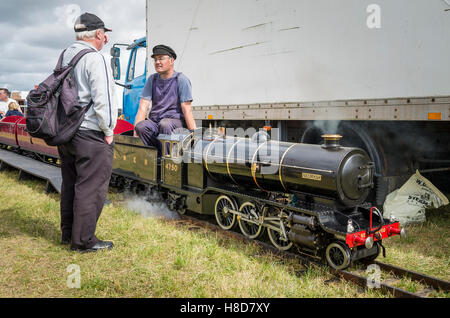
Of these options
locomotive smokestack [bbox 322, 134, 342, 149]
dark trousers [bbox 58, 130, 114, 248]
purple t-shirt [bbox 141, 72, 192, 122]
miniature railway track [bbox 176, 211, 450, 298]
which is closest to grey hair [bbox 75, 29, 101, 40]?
dark trousers [bbox 58, 130, 114, 248]

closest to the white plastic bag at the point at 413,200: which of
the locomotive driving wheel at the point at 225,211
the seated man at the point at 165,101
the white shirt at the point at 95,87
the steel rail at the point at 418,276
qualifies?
the steel rail at the point at 418,276

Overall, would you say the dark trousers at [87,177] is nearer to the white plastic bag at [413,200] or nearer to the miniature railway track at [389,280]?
the miniature railway track at [389,280]

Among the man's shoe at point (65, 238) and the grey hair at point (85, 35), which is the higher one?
the grey hair at point (85, 35)

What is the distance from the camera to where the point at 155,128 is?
5586 mm

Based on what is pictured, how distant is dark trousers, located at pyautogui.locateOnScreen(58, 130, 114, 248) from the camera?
149 inches

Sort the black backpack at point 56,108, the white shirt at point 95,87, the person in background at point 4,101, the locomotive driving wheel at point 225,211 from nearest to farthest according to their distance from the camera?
the black backpack at point 56,108
the white shirt at point 95,87
the locomotive driving wheel at point 225,211
the person in background at point 4,101

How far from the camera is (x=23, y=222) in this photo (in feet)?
16.6

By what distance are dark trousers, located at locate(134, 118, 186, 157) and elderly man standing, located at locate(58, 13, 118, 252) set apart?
152cm

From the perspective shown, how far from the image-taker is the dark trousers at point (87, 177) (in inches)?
149

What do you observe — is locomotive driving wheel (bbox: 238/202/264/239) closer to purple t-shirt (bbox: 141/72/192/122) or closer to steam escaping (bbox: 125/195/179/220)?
steam escaping (bbox: 125/195/179/220)

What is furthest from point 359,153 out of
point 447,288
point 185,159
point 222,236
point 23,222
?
point 23,222

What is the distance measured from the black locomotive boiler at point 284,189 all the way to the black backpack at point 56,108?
5.94 feet

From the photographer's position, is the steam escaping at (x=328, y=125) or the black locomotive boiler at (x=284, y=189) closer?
the black locomotive boiler at (x=284, y=189)
